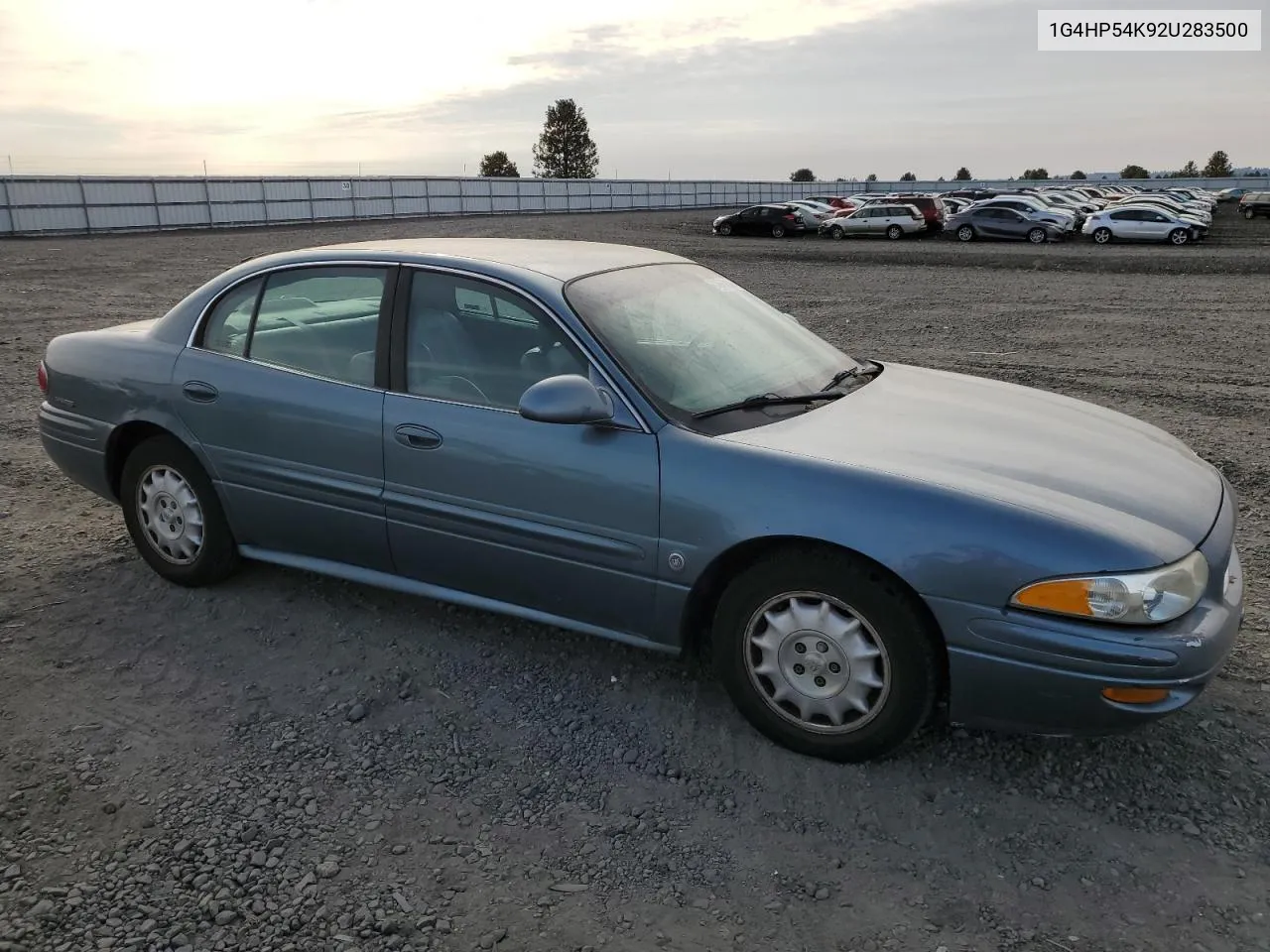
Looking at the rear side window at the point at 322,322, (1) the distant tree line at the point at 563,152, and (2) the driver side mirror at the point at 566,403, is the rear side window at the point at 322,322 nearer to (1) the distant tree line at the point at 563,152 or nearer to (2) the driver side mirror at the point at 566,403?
(2) the driver side mirror at the point at 566,403

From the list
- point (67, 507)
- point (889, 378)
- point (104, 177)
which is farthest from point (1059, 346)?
point (104, 177)

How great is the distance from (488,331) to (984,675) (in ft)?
6.85

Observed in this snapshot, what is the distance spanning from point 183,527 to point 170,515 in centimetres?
9

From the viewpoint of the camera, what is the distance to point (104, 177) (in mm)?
34969

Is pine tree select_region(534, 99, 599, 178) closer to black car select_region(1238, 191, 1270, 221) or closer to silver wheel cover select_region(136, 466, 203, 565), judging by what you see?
black car select_region(1238, 191, 1270, 221)

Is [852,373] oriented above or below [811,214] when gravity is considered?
below

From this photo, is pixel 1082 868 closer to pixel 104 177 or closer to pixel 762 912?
pixel 762 912

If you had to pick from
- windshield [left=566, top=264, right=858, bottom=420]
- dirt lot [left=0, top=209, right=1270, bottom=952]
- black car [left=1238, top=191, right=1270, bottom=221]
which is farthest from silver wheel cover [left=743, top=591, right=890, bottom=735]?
black car [left=1238, top=191, right=1270, bottom=221]

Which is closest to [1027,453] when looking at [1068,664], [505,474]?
[1068,664]

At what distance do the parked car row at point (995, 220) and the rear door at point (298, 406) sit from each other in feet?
95.4

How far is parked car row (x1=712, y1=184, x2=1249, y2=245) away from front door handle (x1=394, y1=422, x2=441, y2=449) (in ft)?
96.0

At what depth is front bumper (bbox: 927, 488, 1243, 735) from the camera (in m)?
2.76

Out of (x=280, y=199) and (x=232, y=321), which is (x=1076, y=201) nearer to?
(x=280, y=199)

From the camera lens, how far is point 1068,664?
2.79 m
